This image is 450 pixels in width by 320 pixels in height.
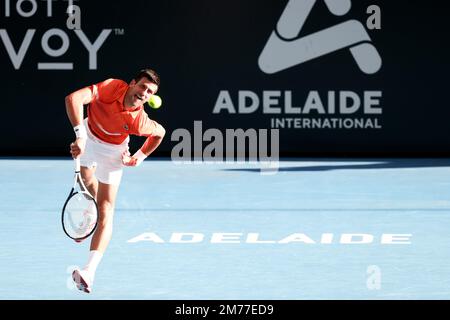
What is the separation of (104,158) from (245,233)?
2768 millimetres

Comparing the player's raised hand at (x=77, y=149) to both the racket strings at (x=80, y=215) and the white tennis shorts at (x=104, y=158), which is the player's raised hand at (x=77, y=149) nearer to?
the racket strings at (x=80, y=215)

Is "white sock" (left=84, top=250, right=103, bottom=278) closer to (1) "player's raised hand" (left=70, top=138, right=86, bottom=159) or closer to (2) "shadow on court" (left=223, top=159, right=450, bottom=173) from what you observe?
(1) "player's raised hand" (left=70, top=138, right=86, bottom=159)

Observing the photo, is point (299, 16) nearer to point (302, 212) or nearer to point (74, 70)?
point (74, 70)

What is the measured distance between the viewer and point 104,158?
697cm

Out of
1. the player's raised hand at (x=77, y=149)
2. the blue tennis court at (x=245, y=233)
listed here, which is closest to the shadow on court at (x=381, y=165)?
the blue tennis court at (x=245, y=233)

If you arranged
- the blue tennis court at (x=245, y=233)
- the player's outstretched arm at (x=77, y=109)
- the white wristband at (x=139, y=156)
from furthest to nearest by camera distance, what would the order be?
the blue tennis court at (x=245, y=233) → the white wristband at (x=139, y=156) → the player's outstretched arm at (x=77, y=109)

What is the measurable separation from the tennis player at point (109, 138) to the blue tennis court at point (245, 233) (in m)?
0.32

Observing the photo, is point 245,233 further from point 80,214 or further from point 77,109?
point 77,109

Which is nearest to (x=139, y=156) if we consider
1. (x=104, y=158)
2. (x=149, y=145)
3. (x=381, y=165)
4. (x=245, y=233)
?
(x=149, y=145)

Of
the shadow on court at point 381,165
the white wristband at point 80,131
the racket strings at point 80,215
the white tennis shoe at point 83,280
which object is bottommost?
the white tennis shoe at point 83,280

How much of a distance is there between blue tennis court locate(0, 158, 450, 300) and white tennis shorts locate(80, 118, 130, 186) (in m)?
0.70

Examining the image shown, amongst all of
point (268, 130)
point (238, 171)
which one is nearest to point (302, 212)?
point (238, 171)

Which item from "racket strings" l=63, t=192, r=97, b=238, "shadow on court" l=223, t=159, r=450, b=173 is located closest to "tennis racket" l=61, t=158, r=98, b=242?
"racket strings" l=63, t=192, r=97, b=238

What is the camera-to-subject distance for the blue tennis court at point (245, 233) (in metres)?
7.39
